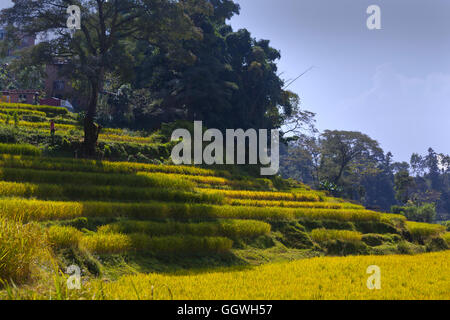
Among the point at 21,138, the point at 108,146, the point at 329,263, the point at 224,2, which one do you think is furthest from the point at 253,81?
the point at 329,263

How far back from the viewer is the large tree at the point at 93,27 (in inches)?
672

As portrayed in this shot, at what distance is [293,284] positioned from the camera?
7.29m

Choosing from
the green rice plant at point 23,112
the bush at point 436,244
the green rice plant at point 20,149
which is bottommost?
the bush at point 436,244

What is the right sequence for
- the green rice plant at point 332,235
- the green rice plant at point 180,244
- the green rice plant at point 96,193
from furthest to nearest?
the green rice plant at point 332,235, the green rice plant at point 96,193, the green rice plant at point 180,244

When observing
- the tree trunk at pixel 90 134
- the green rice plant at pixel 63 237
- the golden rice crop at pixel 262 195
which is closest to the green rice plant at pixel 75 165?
the tree trunk at pixel 90 134

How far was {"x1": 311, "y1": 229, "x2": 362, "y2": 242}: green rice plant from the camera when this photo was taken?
1405 cm

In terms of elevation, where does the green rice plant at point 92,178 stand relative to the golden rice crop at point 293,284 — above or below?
above

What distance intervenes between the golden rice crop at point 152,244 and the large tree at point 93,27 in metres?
9.20

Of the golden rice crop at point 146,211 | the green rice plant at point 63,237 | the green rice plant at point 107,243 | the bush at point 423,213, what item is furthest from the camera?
the bush at point 423,213

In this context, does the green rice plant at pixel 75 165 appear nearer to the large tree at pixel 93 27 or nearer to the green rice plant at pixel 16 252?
the large tree at pixel 93 27

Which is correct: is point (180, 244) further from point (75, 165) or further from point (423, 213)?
point (423, 213)

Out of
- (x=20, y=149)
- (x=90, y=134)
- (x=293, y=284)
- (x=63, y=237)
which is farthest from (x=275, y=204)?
(x=20, y=149)

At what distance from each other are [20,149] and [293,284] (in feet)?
42.7
